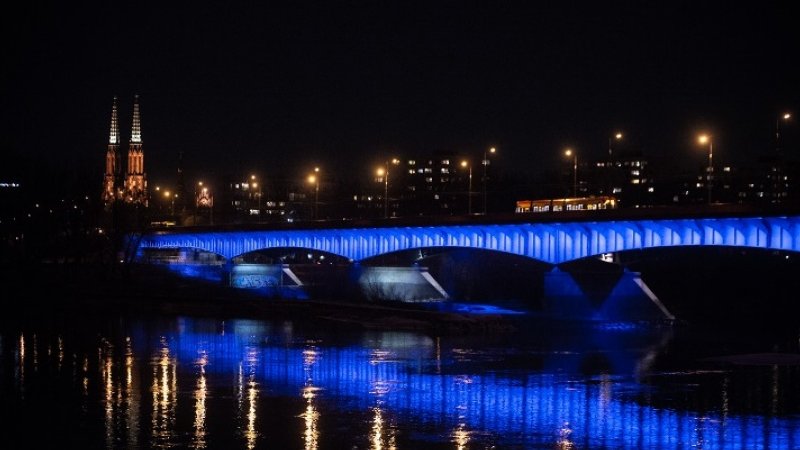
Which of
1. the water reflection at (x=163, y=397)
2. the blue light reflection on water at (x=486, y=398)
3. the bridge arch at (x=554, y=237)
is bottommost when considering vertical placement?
the water reflection at (x=163, y=397)

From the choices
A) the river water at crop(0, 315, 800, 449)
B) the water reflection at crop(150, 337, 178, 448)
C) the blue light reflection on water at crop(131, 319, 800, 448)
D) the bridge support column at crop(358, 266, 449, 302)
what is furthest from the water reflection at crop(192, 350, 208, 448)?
the bridge support column at crop(358, 266, 449, 302)

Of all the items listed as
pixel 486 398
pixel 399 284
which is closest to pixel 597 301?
pixel 399 284

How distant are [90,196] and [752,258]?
260ft

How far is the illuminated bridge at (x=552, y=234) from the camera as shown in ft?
222

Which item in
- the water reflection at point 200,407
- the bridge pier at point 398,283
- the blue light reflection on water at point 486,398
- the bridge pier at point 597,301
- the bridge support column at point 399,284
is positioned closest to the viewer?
the water reflection at point 200,407

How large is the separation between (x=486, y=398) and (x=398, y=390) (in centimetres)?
371

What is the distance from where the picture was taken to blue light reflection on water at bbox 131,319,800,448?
111 feet

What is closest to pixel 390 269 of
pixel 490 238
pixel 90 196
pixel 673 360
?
pixel 490 238

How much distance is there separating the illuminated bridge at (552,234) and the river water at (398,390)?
5.95 metres

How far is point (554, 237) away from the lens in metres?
81.1

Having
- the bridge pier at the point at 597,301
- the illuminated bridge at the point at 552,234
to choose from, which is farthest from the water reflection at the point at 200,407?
→ the bridge pier at the point at 597,301

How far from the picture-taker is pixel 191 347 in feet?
196

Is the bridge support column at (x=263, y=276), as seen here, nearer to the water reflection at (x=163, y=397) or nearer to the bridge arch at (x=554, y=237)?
the bridge arch at (x=554, y=237)

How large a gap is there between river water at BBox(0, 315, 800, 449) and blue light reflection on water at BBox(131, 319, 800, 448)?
0.09 metres
